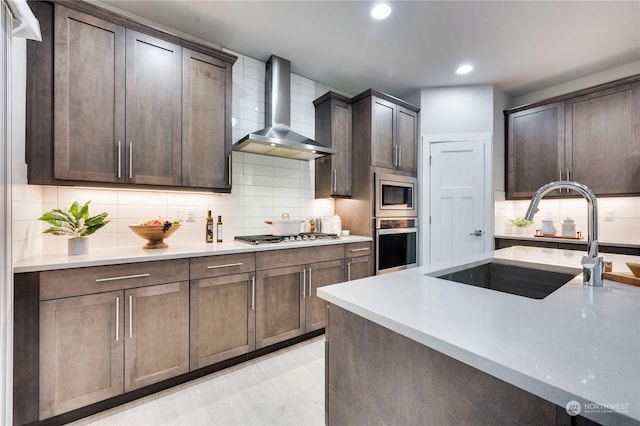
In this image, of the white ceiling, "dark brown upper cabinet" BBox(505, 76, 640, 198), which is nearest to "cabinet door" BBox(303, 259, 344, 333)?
the white ceiling

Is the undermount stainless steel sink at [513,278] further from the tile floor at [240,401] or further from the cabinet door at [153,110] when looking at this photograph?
the cabinet door at [153,110]

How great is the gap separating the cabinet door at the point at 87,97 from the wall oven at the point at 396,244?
2516 mm

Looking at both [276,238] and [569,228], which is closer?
[276,238]

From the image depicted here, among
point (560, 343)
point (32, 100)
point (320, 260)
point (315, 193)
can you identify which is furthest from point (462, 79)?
point (32, 100)

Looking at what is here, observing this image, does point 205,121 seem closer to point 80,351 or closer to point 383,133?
point 80,351

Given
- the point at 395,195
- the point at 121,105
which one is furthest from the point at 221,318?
the point at 395,195

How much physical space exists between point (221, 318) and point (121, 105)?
168 centimetres

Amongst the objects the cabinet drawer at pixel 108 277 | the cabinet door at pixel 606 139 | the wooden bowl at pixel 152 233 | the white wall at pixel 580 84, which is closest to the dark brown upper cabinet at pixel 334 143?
the wooden bowl at pixel 152 233

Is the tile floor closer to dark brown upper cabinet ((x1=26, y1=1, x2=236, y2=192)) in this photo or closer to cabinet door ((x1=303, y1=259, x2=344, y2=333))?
cabinet door ((x1=303, y1=259, x2=344, y2=333))

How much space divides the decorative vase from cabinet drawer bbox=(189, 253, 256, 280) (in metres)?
0.64

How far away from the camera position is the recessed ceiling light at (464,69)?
2.98 meters

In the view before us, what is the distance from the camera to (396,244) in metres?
3.29

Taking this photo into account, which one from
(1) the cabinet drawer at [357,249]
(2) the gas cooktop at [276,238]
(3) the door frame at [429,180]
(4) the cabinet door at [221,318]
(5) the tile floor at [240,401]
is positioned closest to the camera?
(5) the tile floor at [240,401]

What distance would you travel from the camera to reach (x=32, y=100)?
165 centimetres
